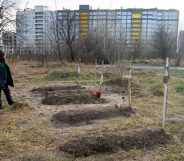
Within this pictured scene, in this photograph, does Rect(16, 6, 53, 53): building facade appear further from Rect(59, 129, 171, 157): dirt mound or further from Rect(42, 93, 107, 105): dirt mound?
Rect(59, 129, 171, 157): dirt mound

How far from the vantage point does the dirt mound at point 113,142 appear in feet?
16.0

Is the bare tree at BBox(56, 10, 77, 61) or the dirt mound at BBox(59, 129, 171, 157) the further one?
the bare tree at BBox(56, 10, 77, 61)

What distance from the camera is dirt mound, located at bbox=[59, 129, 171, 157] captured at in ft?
16.0

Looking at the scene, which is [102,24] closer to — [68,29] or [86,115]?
[68,29]

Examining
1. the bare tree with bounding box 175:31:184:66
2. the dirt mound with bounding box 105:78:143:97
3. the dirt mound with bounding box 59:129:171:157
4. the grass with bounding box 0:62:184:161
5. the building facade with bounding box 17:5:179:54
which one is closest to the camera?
the grass with bounding box 0:62:184:161

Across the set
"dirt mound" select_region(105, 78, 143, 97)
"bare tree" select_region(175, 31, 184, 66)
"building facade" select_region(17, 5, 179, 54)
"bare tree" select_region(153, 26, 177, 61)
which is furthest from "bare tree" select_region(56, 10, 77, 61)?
"dirt mound" select_region(105, 78, 143, 97)

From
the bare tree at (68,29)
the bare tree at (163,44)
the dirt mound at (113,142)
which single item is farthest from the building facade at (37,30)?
the dirt mound at (113,142)

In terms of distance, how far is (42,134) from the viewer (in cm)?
582

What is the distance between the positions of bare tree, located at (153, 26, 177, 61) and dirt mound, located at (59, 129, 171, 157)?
36.4 metres

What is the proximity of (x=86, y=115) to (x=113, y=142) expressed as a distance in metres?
2.04

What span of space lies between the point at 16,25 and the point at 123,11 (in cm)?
1747

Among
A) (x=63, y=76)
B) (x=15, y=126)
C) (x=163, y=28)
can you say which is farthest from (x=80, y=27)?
(x=15, y=126)

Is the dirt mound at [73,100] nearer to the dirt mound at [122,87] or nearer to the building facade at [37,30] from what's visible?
the dirt mound at [122,87]

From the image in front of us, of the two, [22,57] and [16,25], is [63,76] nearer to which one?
[16,25]
